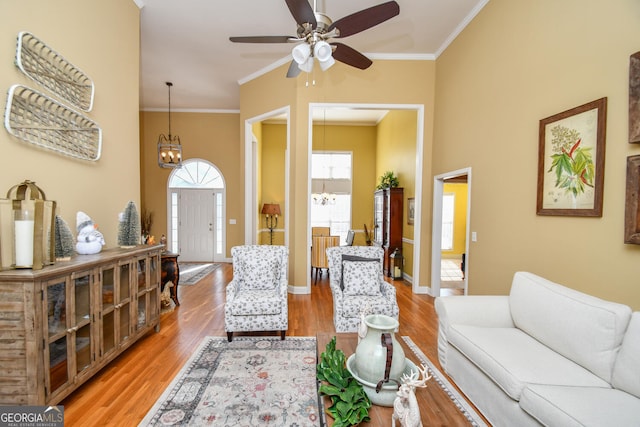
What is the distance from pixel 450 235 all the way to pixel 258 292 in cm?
745

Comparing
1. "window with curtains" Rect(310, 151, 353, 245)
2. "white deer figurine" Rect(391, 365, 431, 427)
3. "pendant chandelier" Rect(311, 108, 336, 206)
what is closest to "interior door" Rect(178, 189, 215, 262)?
"pendant chandelier" Rect(311, 108, 336, 206)

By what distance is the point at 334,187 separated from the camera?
806 centimetres

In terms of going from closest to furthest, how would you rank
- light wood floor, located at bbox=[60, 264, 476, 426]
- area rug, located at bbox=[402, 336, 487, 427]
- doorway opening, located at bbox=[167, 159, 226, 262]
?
area rug, located at bbox=[402, 336, 487, 427], light wood floor, located at bbox=[60, 264, 476, 426], doorway opening, located at bbox=[167, 159, 226, 262]

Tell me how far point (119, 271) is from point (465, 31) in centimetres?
495

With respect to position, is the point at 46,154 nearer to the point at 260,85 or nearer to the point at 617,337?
the point at 260,85

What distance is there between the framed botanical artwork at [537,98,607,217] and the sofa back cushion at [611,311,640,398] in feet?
2.80

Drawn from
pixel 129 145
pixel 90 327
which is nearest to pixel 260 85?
pixel 129 145

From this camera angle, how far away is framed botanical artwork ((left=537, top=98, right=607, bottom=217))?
2027 millimetres

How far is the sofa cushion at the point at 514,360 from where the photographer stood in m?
1.59

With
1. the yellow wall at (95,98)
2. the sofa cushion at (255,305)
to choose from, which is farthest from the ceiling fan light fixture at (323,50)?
the sofa cushion at (255,305)

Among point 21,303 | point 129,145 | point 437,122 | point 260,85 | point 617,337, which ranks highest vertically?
point 260,85

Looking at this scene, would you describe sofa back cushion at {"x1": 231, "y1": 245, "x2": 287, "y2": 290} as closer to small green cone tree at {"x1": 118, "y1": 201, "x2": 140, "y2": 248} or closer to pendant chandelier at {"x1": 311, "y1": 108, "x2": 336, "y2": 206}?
small green cone tree at {"x1": 118, "y1": 201, "x2": 140, "y2": 248}

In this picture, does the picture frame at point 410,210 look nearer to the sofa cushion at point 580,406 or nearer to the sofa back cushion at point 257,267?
the sofa back cushion at point 257,267

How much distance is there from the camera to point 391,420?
133 cm
